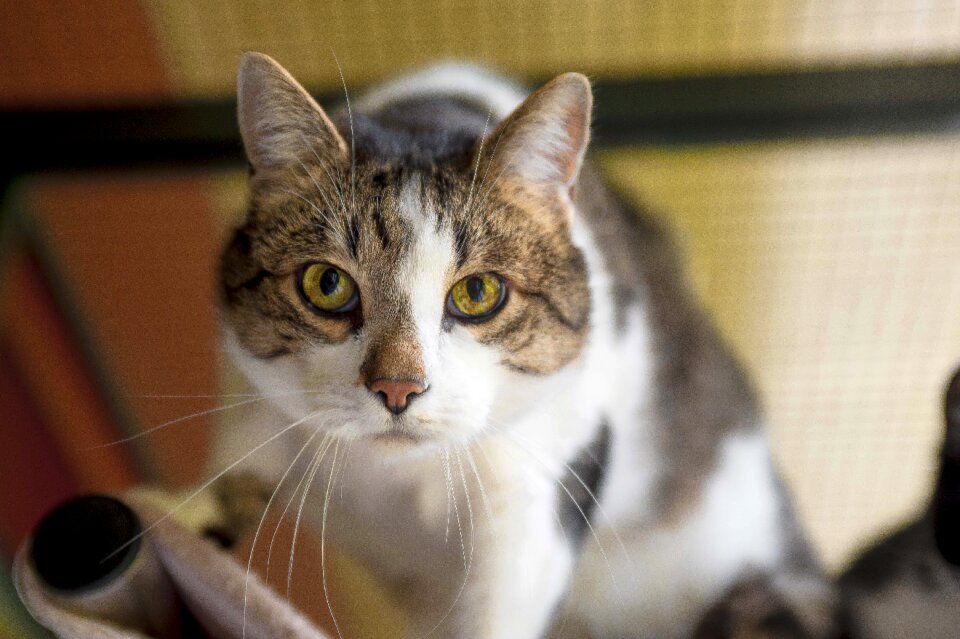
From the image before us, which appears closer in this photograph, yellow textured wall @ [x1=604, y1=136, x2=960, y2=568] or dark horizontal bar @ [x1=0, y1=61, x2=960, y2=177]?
dark horizontal bar @ [x1=0, y1=61, x2=960, y2=177]

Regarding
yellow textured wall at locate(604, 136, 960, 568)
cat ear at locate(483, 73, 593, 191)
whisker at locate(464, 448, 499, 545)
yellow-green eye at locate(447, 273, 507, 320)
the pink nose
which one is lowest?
yellow textured wall at locate(604, 136, 960, 568)

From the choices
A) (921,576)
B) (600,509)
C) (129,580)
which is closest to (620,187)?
(600,509)

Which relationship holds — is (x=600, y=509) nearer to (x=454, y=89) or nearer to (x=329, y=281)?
(x=329, y=281)

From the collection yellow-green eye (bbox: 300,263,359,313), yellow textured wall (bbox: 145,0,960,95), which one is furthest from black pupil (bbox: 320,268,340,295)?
yellow textured wall (bbox: 145,0,960,95)

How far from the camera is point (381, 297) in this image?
1.64 ft

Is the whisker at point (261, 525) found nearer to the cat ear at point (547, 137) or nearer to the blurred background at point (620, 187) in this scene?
the blurred background at point (620, 187)

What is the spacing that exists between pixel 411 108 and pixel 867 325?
76cm

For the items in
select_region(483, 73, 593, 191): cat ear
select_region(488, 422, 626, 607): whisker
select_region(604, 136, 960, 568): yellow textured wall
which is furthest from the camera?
select_region(604, 136, 960, 568): yellow textured wall

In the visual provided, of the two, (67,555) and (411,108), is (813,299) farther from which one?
(67,555)

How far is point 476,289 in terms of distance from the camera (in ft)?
1.71

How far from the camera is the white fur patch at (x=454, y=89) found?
2.44 ft

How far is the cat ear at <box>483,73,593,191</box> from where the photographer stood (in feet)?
1.54

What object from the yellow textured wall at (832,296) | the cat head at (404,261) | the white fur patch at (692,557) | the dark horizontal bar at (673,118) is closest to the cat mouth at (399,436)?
the cat head at (404,261)

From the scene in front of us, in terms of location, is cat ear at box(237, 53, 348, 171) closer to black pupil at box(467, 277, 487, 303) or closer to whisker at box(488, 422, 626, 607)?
black pupil at box(467, 277, 487, 303)
